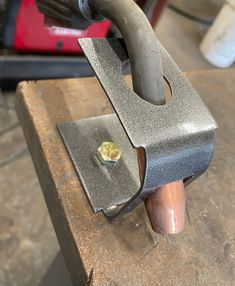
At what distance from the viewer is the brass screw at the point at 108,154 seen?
19.8 inches

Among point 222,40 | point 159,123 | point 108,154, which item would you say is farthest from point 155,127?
point 222,40

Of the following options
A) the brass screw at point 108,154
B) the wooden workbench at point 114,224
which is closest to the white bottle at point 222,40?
the wooden workbench at point 114,224

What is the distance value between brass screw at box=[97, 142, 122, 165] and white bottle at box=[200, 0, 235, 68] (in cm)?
113

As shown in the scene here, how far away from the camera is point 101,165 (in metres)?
0.51

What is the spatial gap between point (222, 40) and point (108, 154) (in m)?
1.23

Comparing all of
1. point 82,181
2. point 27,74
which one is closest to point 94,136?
point 82,181

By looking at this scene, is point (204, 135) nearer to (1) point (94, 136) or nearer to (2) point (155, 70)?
(2) point (155, 70)

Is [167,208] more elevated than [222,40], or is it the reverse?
[167,208]

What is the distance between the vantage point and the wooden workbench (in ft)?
1.43

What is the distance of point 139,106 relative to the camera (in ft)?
1.24

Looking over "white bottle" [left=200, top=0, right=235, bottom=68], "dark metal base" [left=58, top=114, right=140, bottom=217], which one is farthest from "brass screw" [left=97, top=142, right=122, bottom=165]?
"white bottle" [left=200, top=0, right=235, bottom=68]

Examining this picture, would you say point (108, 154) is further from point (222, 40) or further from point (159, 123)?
point (222, 40)

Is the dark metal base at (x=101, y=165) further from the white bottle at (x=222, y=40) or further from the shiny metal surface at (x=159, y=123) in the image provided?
the white bottle at (x=222, y=40)

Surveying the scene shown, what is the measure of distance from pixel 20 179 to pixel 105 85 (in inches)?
34.5
